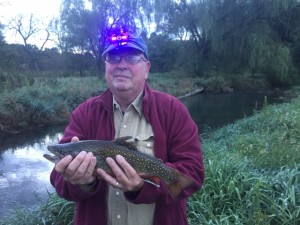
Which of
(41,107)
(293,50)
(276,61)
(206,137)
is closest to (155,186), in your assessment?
(206,137)

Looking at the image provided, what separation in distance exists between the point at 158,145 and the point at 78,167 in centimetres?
52

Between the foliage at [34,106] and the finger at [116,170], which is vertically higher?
the finger at [116,170]

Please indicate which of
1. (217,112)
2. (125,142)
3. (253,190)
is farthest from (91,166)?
(217,112)

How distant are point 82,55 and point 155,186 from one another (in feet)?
116

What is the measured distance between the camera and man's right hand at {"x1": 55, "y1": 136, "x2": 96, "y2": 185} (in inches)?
74.9

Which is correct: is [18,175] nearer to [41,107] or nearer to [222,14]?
[41,107]

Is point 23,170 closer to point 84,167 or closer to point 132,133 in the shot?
point 132,133

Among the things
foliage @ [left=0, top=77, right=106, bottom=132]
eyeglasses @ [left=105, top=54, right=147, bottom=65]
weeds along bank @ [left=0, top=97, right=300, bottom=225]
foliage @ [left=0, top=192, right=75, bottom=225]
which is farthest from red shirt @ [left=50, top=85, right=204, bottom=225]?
foliage @ [left=0, top=77, right=106, bottom=132]

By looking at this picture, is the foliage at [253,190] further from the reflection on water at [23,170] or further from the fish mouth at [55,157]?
the reflection on water at [23,170]

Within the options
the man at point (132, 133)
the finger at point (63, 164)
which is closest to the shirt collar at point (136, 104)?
the man at point (132, 133)

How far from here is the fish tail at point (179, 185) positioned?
2049mm

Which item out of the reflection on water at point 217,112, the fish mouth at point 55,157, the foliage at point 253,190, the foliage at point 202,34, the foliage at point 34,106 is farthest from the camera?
the foliage at point 202,34

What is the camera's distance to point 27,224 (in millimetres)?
4840

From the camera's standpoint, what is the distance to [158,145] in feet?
7.02
